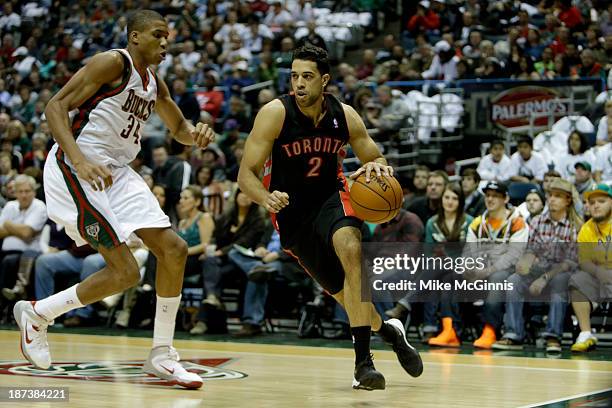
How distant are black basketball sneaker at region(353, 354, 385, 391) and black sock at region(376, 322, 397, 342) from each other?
1.41ft

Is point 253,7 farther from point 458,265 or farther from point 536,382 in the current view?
point 536,382

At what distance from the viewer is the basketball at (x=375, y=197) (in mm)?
5141

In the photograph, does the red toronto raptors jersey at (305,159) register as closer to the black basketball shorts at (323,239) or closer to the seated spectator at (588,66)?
the black basketball shorts at (323,239)

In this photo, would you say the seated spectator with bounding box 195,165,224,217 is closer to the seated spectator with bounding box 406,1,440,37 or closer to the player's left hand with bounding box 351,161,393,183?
the player's left hand with bounding box 351,161,393,183

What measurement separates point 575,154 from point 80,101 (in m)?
6.40

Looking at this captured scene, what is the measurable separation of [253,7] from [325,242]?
13.1 m

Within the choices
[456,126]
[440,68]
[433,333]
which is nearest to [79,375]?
[433,333]

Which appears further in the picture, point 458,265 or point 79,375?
point 458,265

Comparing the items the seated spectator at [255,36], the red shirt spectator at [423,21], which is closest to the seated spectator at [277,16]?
the seated spectator at [255,36]

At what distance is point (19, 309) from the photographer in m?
5.54

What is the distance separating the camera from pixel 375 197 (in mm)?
5133

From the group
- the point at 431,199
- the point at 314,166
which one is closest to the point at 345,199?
the point at 314,166

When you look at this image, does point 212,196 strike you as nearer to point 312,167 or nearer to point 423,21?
point 312,167

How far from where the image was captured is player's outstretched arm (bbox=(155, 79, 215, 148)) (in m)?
5.59
